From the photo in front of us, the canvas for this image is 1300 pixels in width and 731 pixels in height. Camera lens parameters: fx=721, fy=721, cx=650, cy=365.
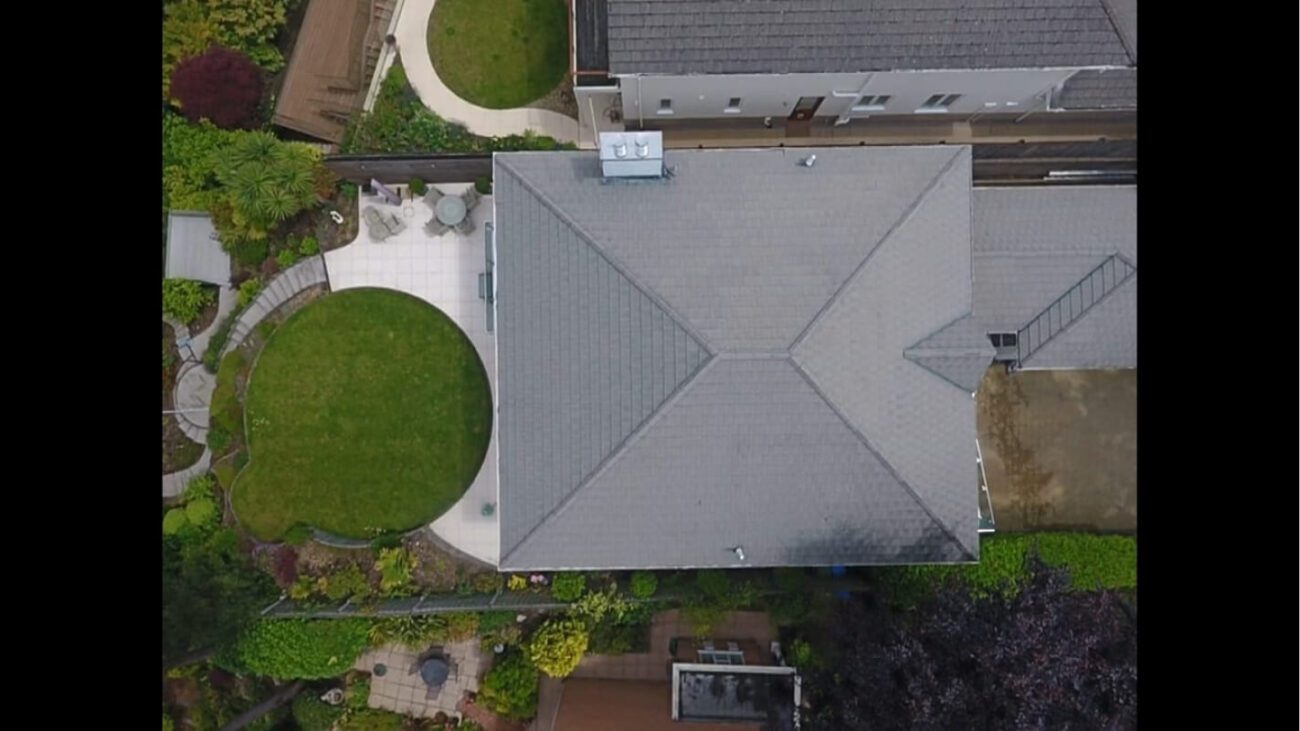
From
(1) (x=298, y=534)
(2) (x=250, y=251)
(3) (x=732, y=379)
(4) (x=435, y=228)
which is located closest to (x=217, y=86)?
(2) (x=250, y=251)

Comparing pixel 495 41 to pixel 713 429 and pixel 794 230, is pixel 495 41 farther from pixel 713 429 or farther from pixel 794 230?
pixel 713 429

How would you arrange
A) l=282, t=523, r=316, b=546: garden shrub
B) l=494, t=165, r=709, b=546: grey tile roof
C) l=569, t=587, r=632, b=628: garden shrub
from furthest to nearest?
l=282, t=523, r=316, b=546: garden shrub, l=569, t=587, r=632, b=628: garden shrub, l=494, t=165, r=709, b=546: grey tile roof

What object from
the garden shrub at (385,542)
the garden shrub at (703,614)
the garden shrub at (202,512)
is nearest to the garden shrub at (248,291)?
the garden shrub at (202,512)

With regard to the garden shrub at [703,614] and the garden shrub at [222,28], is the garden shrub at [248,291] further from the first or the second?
the garden shrub at [703,614]

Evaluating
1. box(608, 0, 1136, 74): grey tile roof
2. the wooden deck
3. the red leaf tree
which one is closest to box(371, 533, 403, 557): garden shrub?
the wooden deck

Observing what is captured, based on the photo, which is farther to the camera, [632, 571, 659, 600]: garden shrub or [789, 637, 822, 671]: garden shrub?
[632, 571, 659, 600]: garden shrub

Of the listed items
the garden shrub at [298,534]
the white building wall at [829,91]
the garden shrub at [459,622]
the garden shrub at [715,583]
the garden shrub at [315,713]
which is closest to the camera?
the white building wall at [829,91]

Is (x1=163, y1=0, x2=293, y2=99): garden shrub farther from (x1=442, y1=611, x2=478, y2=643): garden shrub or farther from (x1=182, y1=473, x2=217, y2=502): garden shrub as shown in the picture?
(x1=442, y1=611, x2=478, y2=643): garden shrub

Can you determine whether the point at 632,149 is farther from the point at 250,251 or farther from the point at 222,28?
the point at 222,28
